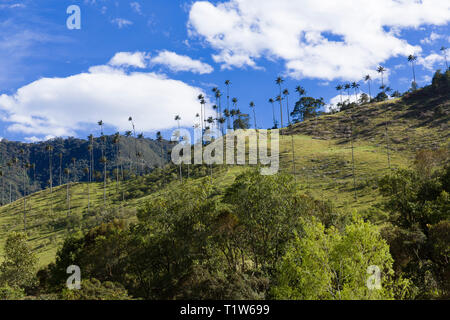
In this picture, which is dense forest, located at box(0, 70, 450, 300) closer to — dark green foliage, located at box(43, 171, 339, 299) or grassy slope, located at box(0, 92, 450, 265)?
dark green foliage, located at box(43, 171, 339, 299)

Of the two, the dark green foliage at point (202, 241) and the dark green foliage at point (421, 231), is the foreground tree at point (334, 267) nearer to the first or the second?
the dark green foliage at point (202, 241)

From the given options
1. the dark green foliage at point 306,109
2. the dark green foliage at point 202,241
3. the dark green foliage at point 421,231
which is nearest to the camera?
the dark green foliage at point 421,231

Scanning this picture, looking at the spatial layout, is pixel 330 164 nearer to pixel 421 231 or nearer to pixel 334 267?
pixel 421 231

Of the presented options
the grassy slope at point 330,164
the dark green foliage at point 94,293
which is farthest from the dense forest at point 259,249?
A: the grassy slope at point 330,164

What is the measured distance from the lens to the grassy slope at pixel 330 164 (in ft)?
285

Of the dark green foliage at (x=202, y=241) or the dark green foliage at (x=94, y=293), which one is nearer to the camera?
the dark green foliage at (x=94, y=293)

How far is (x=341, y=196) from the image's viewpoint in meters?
78.8

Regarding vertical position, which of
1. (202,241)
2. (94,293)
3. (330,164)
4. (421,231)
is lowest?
(94,293)

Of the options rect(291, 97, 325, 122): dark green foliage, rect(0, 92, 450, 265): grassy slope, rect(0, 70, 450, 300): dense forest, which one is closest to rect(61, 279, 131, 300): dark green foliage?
rect(0, 70, 450, 300): dense forest

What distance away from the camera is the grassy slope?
8697 cm

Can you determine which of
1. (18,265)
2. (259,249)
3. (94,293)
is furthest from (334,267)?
(18,265)

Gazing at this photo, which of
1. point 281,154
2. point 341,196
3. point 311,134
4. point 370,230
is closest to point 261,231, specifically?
point 370,230

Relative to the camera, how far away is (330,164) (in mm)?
111000
